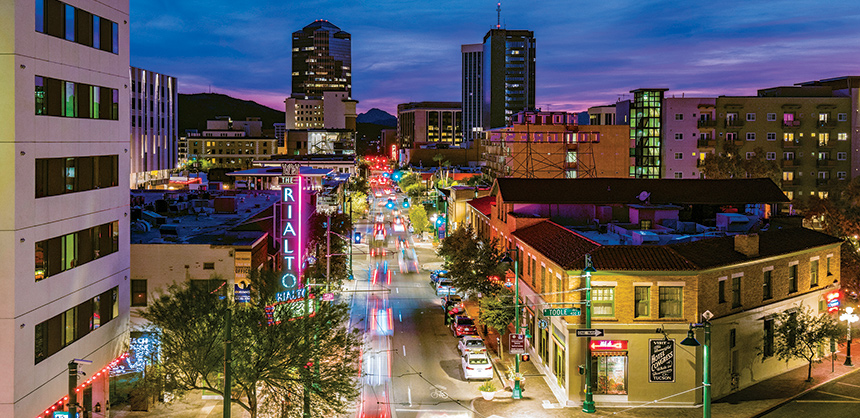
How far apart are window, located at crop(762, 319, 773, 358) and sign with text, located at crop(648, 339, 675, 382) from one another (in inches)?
317

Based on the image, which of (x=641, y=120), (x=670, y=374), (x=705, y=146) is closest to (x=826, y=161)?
(x=705, y=146)

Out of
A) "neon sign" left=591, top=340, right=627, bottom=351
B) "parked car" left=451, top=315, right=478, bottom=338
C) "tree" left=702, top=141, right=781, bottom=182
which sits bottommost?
"parked car" left=451, top=315, right=478, bottom=338

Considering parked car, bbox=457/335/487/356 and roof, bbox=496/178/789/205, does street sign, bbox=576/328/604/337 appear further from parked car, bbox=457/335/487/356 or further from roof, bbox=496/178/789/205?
roof, bbox=496/178/789/205

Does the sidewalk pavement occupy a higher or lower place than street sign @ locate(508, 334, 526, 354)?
lower

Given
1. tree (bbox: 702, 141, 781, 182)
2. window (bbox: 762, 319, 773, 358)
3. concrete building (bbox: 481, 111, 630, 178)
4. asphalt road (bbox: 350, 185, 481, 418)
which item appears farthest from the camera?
concrete building (bbox: 481, 111, 630, 178)

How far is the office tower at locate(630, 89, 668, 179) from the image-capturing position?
411 ft

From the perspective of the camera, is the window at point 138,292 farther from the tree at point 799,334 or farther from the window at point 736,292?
the tree at point 799,334

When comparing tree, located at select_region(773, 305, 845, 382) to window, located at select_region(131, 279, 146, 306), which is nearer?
window, located at select_region(131, 279, 146, 306)

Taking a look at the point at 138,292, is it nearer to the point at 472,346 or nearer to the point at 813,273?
the point at 472,346

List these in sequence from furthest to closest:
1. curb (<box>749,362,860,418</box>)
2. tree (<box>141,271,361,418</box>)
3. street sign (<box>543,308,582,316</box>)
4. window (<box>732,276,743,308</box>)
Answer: window (<box>732,276,743,308</box>)
curb (<box>749,362,860,418</box>)
street sign (<box>543,308,582,316</box>)
tree (<box>141,271,361,418</box>)

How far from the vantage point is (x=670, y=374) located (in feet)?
112

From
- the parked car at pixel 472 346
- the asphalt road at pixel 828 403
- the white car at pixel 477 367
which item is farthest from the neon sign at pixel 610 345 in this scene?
the asphalt road at pixel 828 403

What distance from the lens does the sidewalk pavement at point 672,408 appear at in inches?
1286

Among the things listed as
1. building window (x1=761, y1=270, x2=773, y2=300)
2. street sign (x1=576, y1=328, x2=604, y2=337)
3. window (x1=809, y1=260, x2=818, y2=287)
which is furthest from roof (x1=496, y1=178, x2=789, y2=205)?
street sign (x1=576, y1=328, x2=604, y2=337)
